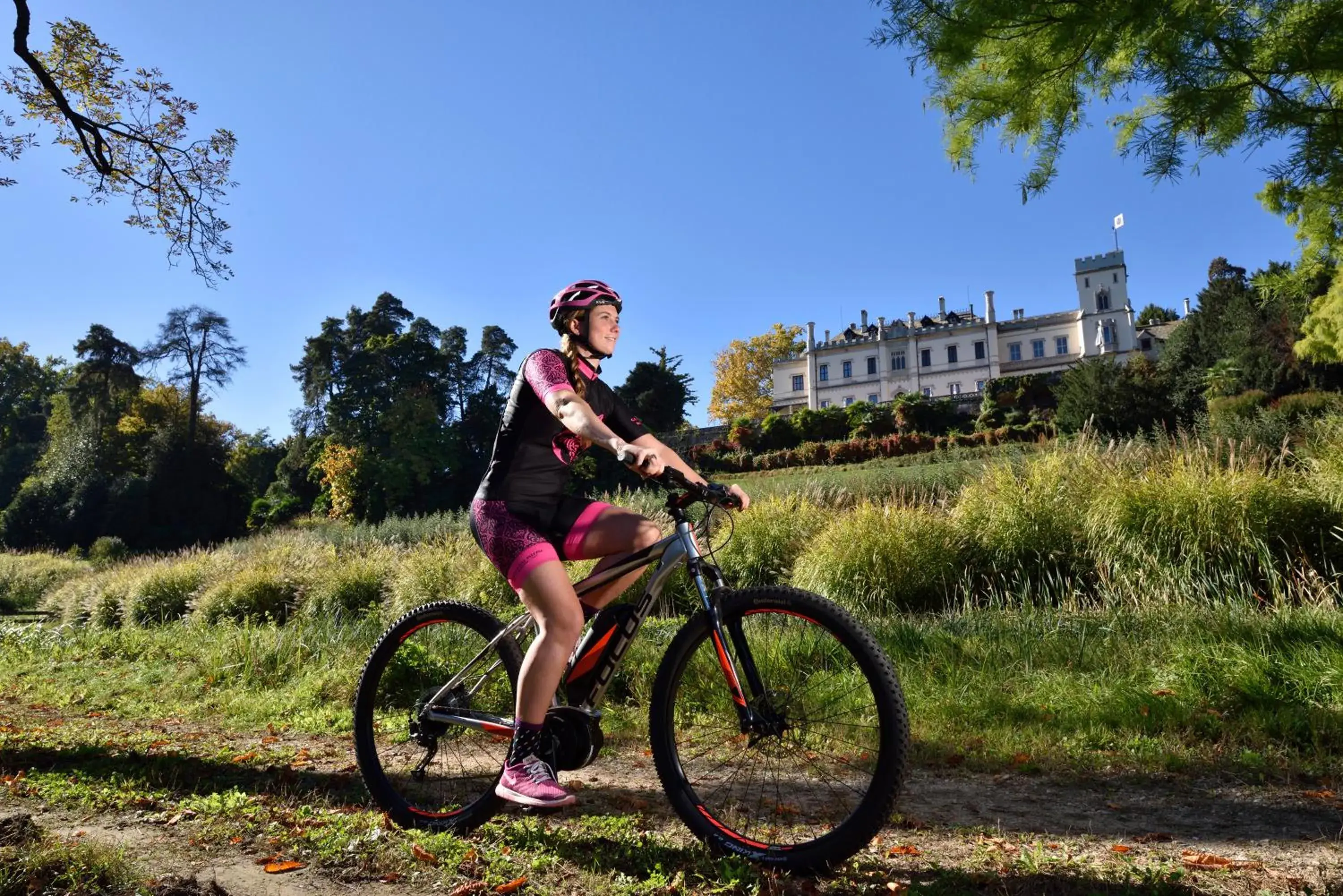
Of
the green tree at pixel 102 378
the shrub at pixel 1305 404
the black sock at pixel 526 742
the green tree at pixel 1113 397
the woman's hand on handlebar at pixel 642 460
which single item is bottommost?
the black sock at pixel 526 742

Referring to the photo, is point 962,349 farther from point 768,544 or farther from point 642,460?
point 642,460

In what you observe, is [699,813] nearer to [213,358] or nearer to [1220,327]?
[1220,327]

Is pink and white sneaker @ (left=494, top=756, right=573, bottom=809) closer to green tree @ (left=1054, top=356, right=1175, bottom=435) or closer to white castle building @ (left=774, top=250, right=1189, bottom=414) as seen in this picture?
green tree @ (left=1054, top=356, right=1175, bottom=435)

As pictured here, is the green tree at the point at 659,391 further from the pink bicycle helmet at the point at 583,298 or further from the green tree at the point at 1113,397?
the pink bicycle helmet at the point at 583,298

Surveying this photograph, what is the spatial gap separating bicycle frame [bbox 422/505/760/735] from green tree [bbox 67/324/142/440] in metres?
57.6

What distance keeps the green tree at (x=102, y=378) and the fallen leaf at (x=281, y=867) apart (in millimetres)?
57235

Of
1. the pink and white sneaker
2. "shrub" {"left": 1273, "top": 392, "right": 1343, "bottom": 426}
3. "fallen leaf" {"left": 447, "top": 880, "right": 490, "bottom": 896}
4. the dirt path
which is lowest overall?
the dirt path

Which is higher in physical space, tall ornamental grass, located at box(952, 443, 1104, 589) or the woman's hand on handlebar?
the woman's hand on handlebar

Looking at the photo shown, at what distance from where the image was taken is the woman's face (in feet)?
10.0

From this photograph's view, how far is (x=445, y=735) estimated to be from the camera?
337 cm

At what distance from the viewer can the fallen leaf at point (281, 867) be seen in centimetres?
265

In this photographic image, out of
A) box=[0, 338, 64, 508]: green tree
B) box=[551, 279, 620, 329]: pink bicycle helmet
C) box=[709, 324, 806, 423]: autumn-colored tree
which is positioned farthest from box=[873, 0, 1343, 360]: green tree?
box=[0, 338, 64, 508]: green tree

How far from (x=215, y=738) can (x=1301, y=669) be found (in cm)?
629

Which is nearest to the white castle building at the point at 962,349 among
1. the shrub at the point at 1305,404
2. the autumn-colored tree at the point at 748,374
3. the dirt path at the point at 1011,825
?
the autumn-colored tree at the point at 748,374
